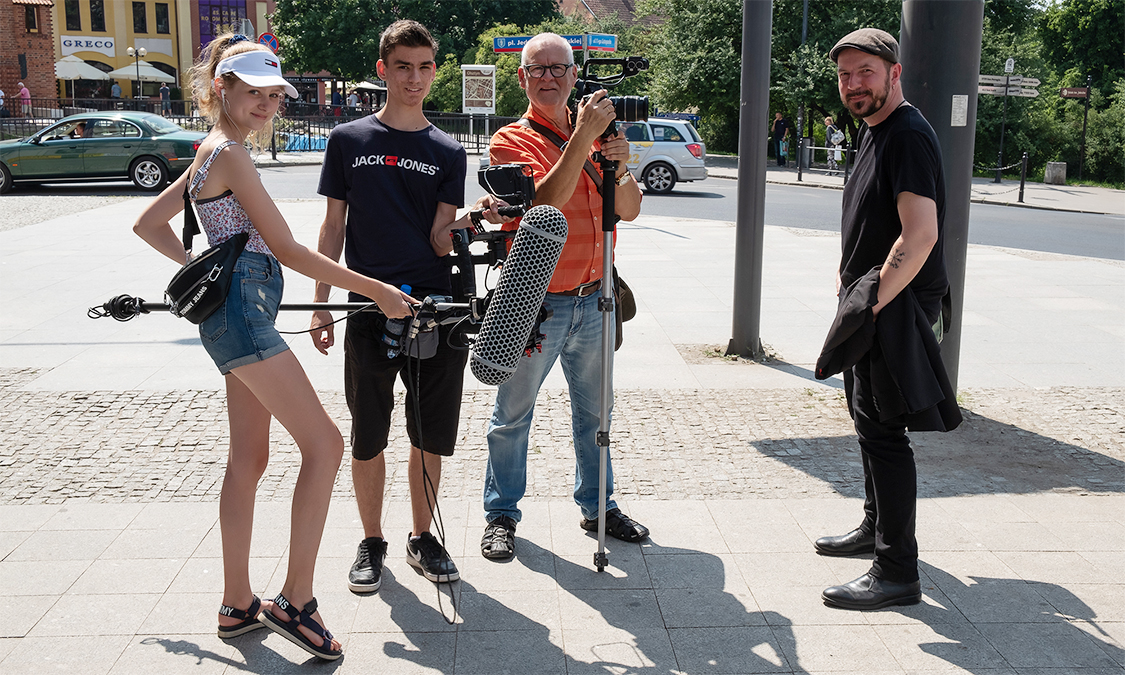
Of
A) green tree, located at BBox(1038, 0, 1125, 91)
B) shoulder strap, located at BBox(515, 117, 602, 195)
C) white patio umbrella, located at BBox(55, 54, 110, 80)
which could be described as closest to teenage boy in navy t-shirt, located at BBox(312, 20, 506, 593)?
shoulder strap, located at BBox(515, 117, 602, 195)

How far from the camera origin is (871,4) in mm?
31719

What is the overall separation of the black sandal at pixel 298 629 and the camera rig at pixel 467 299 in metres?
0.95

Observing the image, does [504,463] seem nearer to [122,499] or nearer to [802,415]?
[122,499]

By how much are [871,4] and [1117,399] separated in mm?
28364

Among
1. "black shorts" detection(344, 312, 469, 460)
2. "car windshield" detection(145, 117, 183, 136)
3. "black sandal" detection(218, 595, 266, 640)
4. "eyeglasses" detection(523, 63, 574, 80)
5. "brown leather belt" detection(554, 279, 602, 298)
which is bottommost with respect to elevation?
"black sandal" detection(218, 595, 266, 640)

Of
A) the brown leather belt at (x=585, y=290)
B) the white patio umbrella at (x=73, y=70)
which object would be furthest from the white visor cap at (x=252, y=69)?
the white patio umbrella at (x=73, y=70)

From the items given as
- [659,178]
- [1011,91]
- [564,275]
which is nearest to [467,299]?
[564,275]

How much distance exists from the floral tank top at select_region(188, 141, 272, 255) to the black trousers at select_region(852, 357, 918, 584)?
→ 2206 mm

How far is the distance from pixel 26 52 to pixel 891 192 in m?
52.3

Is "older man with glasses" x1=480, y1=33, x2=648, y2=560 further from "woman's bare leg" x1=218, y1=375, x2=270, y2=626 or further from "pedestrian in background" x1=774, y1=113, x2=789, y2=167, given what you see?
"pedestrian in background" x1=774, y1=113, x2=789, y2=167

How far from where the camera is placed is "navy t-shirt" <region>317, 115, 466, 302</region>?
3557mm

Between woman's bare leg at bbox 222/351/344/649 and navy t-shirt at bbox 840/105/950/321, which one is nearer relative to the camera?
woman's bare leg at bbox 222/351/344/649

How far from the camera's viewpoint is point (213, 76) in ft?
10.2

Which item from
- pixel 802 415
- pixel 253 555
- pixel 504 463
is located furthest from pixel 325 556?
pixel 802 415
